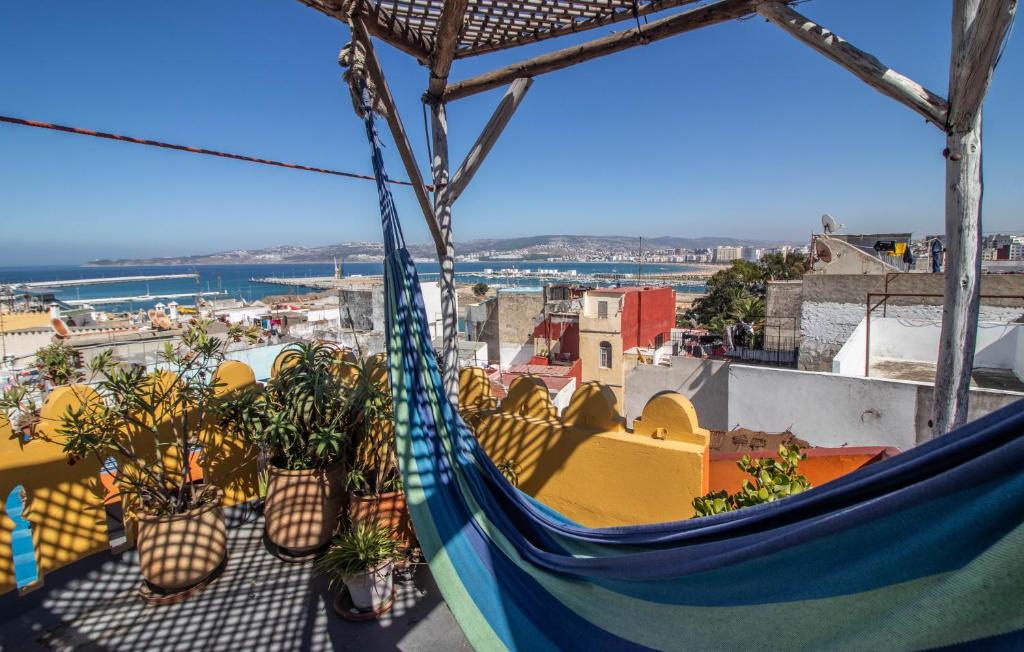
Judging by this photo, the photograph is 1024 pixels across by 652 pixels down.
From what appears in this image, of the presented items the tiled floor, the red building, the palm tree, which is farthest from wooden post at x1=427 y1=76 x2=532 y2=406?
the palm tree

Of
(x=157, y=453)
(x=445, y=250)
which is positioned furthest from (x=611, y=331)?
(x=157, y=453)

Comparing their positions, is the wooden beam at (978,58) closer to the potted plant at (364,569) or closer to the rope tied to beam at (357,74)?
the rope tied to beam at (357,74)

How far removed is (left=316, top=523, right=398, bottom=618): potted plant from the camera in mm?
2287

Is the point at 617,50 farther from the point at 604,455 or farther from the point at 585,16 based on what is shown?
the point at 604,455

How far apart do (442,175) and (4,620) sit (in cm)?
288

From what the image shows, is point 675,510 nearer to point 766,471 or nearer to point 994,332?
point 766,471

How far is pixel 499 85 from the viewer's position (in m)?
2.87

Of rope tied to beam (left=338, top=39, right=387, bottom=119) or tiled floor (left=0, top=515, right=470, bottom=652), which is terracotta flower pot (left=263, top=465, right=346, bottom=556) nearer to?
tiled floor (left=0, top=515, right=470, bottom=652)

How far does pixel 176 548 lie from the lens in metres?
2.43

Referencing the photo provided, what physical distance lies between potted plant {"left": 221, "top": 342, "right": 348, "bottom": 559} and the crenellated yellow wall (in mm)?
805

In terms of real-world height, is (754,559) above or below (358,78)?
below

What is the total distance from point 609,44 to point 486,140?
2.55ft

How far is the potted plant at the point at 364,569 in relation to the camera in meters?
2.29

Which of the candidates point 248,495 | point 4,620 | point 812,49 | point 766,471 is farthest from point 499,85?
point 4,620
